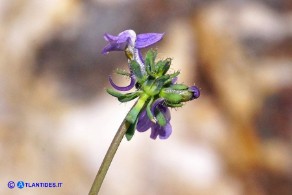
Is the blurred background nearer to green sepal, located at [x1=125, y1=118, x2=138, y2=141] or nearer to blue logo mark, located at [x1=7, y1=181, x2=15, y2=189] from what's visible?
blue logo mark, located at [x1=7, y1=181, x2=15, y2=189]

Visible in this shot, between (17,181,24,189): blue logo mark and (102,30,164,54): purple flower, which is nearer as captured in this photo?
(102,30,164,54): purple flower

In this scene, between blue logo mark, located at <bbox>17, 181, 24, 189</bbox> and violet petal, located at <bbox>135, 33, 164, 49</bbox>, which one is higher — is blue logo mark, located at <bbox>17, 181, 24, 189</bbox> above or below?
below

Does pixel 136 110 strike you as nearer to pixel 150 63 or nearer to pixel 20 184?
pixel 150 63

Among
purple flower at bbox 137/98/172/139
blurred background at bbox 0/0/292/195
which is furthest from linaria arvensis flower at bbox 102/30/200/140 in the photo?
blurred background at bbox 0/0/292/195

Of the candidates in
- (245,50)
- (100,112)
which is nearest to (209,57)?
(245,50)

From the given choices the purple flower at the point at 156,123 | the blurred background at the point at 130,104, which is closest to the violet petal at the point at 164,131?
the purple flower at the point at 156,123

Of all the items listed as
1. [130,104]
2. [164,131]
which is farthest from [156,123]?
[130,104]

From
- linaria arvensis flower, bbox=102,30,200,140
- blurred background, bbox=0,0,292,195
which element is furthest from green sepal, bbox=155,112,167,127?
blurred background, bbox=0,0,292,195

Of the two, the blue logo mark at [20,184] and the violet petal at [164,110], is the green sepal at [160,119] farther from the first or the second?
the blue logo mark at [20,184]
